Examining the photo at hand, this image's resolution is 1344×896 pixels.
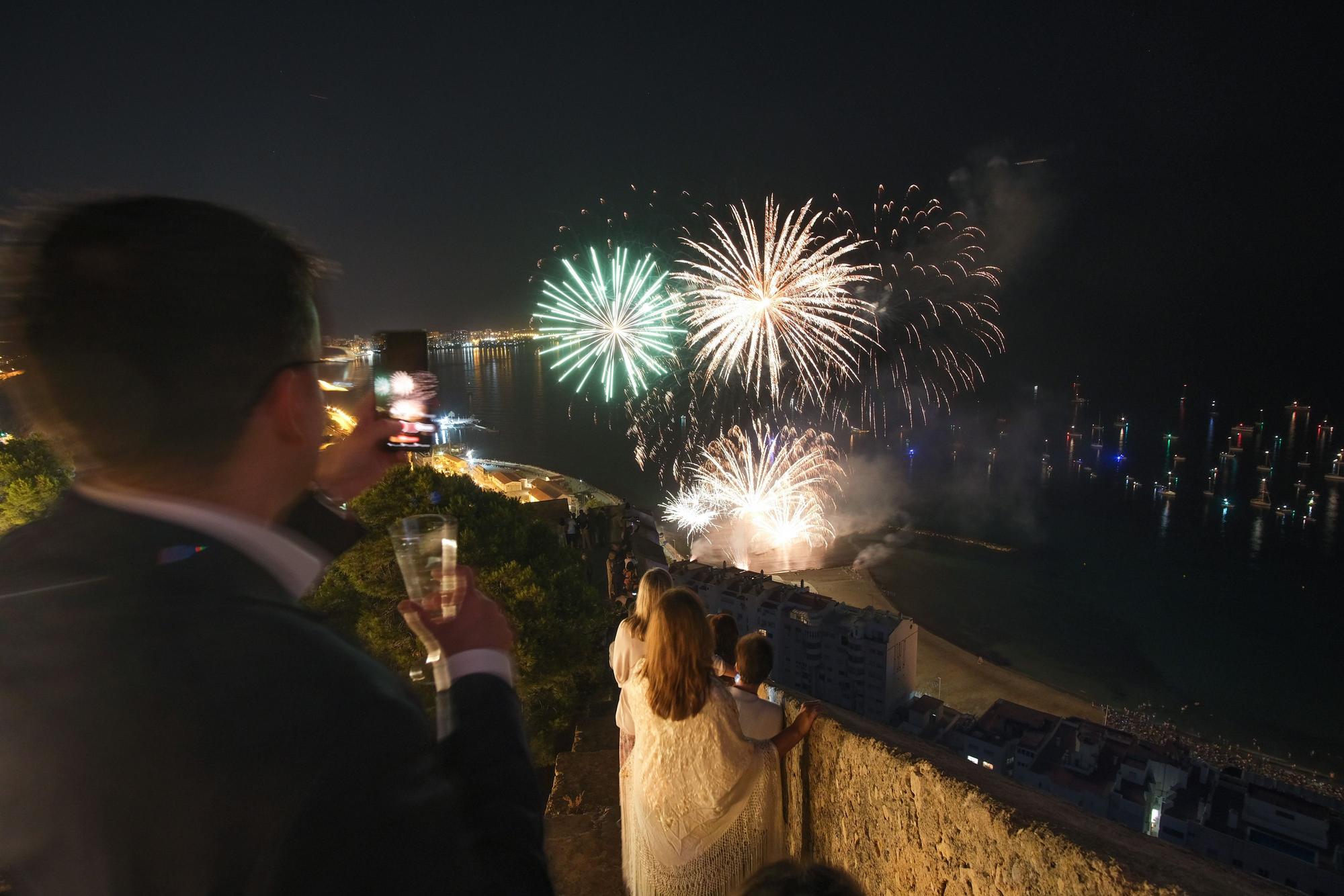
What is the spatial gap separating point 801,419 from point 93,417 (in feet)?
270

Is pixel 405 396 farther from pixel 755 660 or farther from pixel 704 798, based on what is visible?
pixel 755 660

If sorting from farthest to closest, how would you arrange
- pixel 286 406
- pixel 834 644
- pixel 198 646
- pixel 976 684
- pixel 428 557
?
pixel 976 684, pixel 834 644, pixel 428 557, pixel 286 406, pixel 198 646

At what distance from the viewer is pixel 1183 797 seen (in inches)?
525

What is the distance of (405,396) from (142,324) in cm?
101

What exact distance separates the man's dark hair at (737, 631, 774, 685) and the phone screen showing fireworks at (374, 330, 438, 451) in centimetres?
169

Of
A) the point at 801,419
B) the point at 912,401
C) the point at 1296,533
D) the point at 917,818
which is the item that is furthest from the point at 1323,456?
the point at 917,818

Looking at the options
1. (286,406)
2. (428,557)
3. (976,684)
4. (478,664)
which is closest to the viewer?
(286,406)

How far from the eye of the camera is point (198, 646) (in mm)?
691

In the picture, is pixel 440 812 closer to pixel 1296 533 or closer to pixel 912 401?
pixel 1296 533

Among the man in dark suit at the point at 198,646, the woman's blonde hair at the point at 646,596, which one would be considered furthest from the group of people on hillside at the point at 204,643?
the woman's blonde hair at the point at 646,596

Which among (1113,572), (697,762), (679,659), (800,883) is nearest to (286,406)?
(800,883)

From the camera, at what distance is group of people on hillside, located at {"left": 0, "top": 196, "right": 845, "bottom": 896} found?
66 cm

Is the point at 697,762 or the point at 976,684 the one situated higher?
the point at 697,762

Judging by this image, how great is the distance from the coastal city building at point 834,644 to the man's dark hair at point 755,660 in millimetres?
16005
